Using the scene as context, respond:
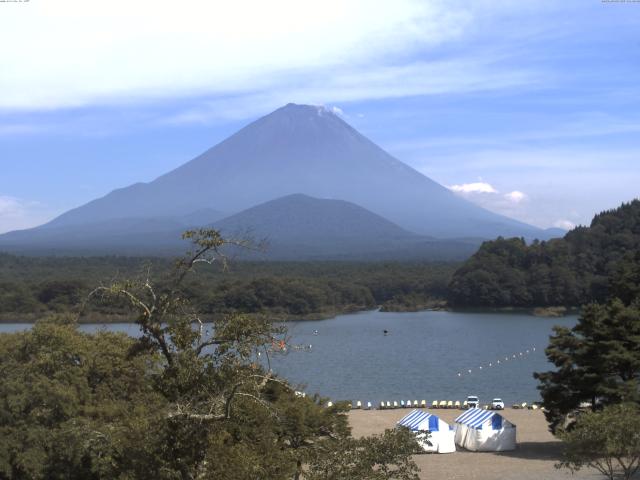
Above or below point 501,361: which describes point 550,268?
above

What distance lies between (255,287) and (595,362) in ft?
124

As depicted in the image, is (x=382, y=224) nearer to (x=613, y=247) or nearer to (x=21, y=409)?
(x=613, y=247)

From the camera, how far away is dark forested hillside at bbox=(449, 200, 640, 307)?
56219mm

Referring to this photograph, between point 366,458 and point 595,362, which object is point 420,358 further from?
point 366,458

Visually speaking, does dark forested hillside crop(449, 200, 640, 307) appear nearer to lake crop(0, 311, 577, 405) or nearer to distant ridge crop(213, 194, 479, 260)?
lake crop(0, 311, 577, 405)

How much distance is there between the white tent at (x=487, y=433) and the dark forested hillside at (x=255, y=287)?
22.8m

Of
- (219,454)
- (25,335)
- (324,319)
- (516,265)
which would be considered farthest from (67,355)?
(516,265)

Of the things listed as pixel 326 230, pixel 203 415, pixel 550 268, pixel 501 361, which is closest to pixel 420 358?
pixel 501 361

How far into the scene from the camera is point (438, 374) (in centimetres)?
2961

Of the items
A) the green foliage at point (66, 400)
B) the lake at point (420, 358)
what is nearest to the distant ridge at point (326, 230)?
the lake at point (420, 358)

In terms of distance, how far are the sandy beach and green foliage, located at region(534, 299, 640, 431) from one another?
0.86m

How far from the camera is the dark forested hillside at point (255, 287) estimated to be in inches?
1964

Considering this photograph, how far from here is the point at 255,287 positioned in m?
52.2

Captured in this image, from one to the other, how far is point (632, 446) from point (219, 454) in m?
5.62
